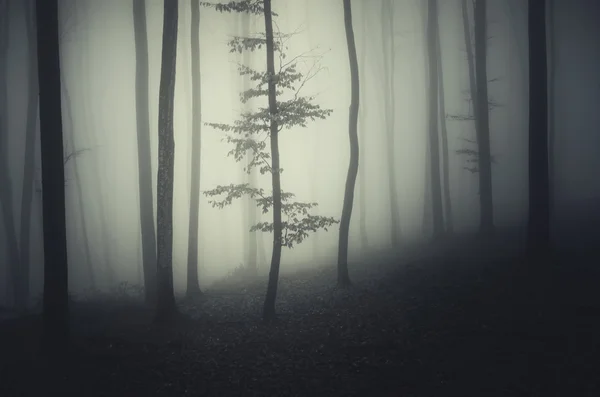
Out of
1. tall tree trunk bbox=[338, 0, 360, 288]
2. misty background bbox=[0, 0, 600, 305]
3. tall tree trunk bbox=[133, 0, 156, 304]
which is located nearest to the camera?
tall tree trunk bbox=[338, 0, 360, 288]

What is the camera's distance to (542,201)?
1043cm

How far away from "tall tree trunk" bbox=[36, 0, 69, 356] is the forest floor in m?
0.93

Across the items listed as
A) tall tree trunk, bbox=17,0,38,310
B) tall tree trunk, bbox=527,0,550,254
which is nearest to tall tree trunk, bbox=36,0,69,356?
tall tree trunk, bbox=17,0,38,310

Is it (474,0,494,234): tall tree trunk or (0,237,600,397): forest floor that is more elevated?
(474,0,494,234): tall tree trunk

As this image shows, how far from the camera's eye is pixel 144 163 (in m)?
13.8

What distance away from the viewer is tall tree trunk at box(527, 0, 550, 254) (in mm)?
10297

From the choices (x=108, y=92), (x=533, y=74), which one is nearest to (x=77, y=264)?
(x=108, y=92)

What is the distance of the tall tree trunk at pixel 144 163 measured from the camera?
1373 cm

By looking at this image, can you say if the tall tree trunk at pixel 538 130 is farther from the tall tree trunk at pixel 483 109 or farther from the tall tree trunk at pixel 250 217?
the tall tree trunk at pixel 250 217

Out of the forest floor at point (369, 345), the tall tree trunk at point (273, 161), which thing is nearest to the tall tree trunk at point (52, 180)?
the forest floor at point (369, 345)

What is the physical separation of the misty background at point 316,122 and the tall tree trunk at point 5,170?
35 centimetres

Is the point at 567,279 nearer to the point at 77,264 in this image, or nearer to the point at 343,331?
the point at 343,331

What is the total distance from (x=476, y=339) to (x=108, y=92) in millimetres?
39497

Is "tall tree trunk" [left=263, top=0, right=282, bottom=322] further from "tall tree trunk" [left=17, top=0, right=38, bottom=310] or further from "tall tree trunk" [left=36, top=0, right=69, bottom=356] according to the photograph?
"tall tree trunk" [left=17, top=0, right=38, bottom=310]
